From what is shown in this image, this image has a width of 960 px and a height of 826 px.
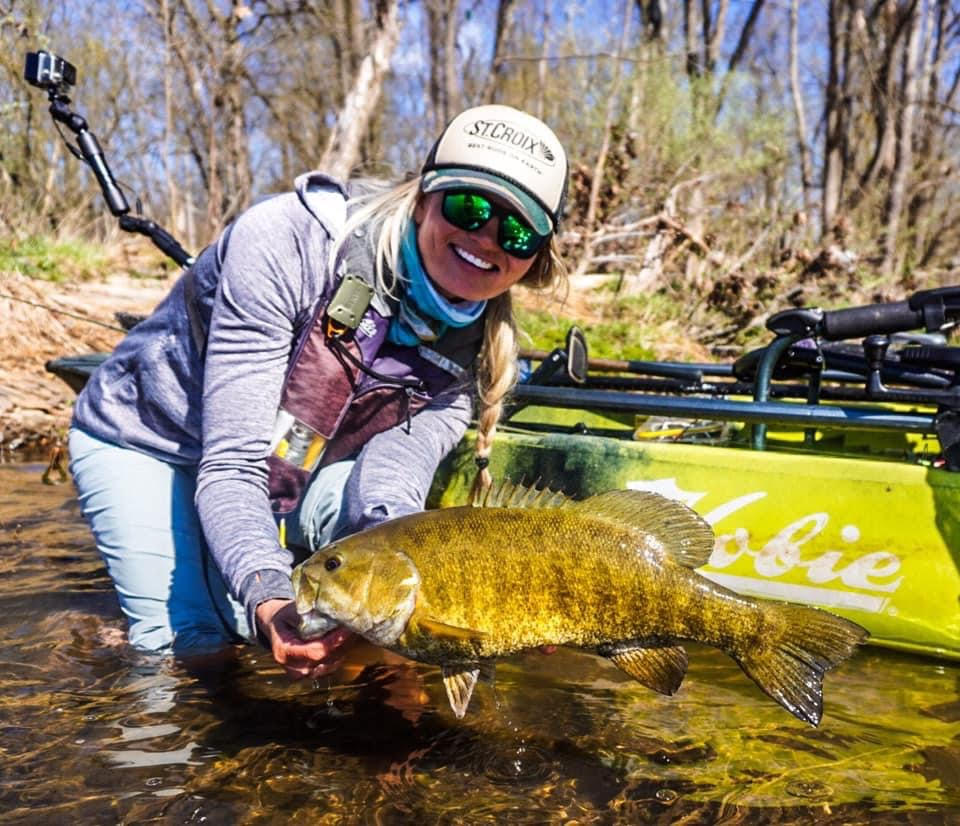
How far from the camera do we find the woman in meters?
2.57

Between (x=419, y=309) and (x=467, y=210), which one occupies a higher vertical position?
(x=467, y=210)

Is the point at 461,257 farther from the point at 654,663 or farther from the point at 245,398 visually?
the point at 654,663

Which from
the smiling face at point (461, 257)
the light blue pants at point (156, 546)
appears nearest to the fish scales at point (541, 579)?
the smiling face at point (461, 257)

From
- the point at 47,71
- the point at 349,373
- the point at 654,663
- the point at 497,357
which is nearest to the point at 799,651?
the point at 654,663

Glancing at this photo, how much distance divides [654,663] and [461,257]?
4.07ft

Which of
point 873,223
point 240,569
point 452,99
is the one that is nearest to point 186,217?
point 452,99

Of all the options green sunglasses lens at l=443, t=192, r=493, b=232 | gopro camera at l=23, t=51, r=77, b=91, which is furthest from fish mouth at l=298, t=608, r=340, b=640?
gopro camera at l=23, t=51, r=77, b=91

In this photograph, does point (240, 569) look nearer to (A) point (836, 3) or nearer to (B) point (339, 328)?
(B) point (339, 328)

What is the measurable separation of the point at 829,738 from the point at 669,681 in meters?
0.89

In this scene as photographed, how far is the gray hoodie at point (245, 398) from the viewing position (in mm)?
2527

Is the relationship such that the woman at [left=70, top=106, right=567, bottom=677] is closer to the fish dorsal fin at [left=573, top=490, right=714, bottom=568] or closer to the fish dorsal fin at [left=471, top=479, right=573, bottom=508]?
the fish dorsal fin at [left=471, top=479, right=573, bottom=508]

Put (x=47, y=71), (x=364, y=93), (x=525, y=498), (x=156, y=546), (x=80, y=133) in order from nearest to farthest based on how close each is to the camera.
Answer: (x=525, y=498)
(x=156, y=546)
(x=47, y=71)
(x=80, y=133)
(x=364, y=93)

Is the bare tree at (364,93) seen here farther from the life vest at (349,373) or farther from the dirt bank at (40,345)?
the life vest at (349,373)

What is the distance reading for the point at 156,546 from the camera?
313 centimetres
